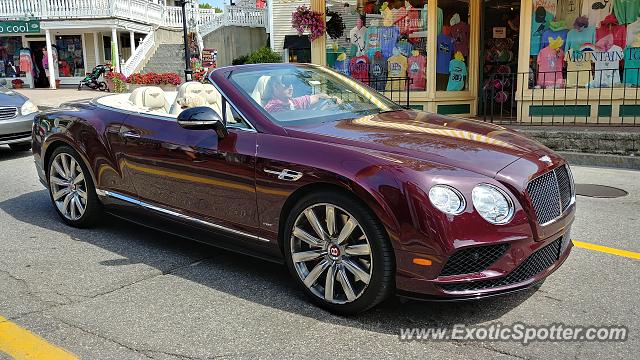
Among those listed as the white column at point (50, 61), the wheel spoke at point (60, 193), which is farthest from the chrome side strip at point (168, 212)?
the white column at point (50, 61)

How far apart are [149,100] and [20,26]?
2638cm

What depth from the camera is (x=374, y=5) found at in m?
12.9

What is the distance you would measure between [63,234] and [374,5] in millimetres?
9476

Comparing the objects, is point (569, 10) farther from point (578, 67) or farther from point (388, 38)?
point (388, 38)

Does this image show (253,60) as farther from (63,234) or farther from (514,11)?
(63,234)

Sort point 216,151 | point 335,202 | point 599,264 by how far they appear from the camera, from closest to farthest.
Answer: point 335,202, point 216,151, point 599,264

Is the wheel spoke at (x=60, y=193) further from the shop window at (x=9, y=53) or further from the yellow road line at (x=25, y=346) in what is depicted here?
the shop window at (x=9, y=53)

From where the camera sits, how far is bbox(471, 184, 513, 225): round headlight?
10.3 feet

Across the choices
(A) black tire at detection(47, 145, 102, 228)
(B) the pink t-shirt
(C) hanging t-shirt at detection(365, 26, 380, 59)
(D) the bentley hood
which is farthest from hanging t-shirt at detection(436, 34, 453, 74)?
(A) black tire at detection(47, 145, 102, 228)

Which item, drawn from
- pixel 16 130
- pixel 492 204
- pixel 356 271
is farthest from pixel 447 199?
pixel 16 130

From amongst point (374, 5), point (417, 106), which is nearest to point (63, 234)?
point (417, 106)

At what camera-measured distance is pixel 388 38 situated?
501 inches

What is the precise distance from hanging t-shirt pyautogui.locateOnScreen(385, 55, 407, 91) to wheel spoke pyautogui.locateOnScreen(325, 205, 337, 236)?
31.3 ft

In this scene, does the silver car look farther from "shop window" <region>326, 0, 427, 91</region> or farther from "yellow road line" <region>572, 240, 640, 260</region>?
"yellow road line" <region>572, 240, 640, 260</region>
